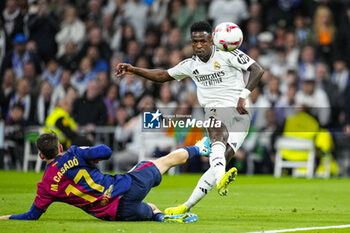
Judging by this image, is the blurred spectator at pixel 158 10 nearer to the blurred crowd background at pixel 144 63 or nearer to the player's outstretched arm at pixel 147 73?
the blurred crowd background at pixel 144 63

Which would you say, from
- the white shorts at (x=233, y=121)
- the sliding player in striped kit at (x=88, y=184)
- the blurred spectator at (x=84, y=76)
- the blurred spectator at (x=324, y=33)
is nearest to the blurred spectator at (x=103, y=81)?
the blurred spectator at (x=84, y=76)

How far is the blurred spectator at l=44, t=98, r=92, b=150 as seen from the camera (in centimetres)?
1928

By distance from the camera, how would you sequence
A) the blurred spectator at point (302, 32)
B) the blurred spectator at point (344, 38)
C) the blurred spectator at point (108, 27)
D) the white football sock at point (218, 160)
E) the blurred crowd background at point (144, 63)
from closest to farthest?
the white football sock at point (218, 160)
the blurred crowd background at point (144, 63)
the blurred spectator at point (344, 38)
the blurred spectator at point (302, 32)
the blurred spectator at point (108, 27)

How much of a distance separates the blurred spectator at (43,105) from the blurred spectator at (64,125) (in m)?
1.58

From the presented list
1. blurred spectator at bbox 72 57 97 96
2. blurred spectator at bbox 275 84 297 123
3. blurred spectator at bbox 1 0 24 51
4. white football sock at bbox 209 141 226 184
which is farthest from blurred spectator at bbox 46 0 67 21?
white football sock at bbox 209 141 226 184

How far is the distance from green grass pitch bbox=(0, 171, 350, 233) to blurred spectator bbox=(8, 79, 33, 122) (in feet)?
13.4

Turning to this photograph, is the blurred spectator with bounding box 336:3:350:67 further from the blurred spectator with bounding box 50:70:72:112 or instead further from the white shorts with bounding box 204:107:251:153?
the white shorts with bounding box 204:107:251:153

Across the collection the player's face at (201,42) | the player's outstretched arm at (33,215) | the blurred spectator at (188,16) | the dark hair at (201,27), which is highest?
the blurred spectator at (188,16)

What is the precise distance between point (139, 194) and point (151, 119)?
9.48 metres

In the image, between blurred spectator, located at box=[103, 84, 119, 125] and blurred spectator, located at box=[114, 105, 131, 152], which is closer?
blurred spectator, located at box=[114, 105, 131, 152]

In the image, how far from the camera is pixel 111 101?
21.7 metres

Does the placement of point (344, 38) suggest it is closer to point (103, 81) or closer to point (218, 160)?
point (103, 81)

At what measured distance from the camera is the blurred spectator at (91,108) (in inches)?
819

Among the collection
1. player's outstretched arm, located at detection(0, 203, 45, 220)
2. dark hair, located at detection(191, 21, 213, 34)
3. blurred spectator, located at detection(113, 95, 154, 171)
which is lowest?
blurred spectator, located at detection(113, 95, 154, 171)
